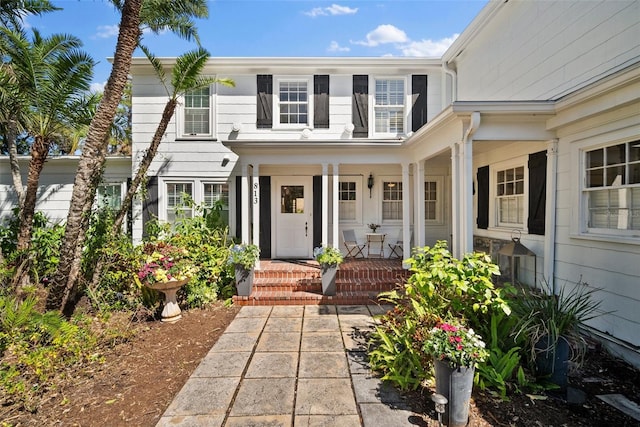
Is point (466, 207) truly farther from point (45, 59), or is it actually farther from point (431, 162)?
point (45, 59)

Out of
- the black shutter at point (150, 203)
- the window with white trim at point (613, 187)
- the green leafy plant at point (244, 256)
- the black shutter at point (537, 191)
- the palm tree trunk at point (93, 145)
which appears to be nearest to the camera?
the window with white trim at point (613, 187)

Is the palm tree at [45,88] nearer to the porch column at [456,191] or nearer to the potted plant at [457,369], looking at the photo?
the porch column at [456,191]

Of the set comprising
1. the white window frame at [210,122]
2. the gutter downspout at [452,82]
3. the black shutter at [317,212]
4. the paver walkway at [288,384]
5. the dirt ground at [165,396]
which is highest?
the gutter downspout at [452,82]

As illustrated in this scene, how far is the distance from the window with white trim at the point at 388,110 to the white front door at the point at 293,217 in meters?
2.34

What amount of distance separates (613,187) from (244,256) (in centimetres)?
558

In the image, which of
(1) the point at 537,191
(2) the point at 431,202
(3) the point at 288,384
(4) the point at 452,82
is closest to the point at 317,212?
(2) the point at 431,202

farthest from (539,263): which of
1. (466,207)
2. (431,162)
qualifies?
(431,162)

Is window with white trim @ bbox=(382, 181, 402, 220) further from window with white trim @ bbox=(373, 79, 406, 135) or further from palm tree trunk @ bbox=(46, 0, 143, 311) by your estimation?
palm tree trunk @ bbox=(46, 0, 143, 311)

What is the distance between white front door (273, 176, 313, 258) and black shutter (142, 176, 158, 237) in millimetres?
2967

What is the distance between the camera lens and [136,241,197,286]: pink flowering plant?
4.74 metres

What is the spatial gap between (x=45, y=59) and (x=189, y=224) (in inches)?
161

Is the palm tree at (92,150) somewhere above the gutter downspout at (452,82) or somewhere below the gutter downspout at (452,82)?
below

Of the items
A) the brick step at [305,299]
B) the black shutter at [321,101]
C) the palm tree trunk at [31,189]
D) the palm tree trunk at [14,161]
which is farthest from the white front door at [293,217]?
the palm tree trunk at [14,161]

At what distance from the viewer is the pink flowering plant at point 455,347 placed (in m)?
2.53
